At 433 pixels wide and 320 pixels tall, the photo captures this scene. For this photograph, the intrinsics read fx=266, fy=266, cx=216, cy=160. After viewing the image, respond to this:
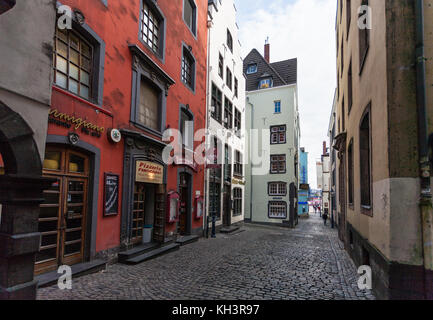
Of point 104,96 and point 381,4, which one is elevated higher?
point 381,4

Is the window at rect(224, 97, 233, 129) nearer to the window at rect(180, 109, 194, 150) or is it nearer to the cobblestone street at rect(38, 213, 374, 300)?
the window at rect(180, 109, 194, 150)

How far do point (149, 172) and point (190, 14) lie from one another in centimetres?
929

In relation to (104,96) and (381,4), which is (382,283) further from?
(104,96)

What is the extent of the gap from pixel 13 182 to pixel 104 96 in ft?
13.4

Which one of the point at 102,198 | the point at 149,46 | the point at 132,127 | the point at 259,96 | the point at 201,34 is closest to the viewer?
the point at 102,198

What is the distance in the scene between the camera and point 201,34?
583 inches

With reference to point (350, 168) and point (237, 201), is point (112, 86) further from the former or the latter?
point (237, 201)

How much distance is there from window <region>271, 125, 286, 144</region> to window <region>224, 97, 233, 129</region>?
318 inches

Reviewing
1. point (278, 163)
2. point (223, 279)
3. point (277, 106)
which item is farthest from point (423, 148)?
point (277, 106)

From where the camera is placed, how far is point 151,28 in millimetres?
10234

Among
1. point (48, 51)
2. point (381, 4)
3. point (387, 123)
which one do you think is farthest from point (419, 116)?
point (48, 51)

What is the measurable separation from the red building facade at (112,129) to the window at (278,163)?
15.3 metres

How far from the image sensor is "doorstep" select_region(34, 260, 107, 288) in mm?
5311

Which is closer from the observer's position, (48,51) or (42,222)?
(48,51)
